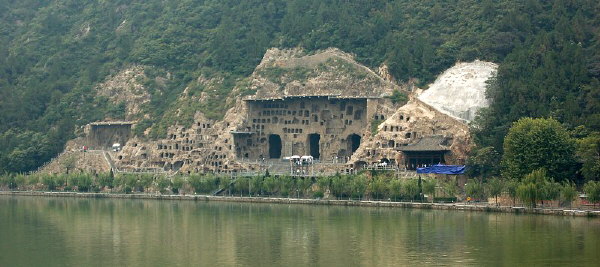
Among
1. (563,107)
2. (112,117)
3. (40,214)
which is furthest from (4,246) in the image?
(112,117)

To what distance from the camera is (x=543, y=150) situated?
84.4 metres

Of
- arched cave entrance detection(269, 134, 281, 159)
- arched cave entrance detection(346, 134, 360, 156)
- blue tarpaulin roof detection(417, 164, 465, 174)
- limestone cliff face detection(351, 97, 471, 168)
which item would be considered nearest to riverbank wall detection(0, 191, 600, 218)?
blue tarpaulin roof detection(417, 164, 465, 174)

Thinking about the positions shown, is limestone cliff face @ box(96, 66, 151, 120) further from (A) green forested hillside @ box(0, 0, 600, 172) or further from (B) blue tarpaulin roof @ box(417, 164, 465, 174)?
(B) blue tarpaulin roof @ box(417, 164, 465, 174)

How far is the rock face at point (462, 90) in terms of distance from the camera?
101312mm

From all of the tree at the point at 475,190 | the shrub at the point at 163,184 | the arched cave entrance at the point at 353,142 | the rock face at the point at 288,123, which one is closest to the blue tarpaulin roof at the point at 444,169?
the tree at the point at 475,190

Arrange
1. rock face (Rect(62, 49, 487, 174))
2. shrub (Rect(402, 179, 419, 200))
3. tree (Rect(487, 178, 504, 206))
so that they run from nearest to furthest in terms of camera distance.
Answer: tree (Rect(487, 178, 504, 206)), shrub (Rect(402, 179, 419, 200)), rock face (Rect(62, 49, 487, 174))

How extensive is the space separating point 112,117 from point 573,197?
61984 millimetres

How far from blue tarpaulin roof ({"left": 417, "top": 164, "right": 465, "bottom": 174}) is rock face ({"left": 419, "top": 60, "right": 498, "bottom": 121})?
6.94m

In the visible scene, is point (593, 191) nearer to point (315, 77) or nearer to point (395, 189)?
point (395, 189)

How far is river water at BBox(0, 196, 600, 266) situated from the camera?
59.7 m

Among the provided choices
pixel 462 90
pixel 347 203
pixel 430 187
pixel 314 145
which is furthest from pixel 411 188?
pixel 314 145

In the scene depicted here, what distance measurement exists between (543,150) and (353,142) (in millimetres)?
31024

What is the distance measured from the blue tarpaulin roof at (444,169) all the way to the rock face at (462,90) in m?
6.94

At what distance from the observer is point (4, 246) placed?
67625 mm
